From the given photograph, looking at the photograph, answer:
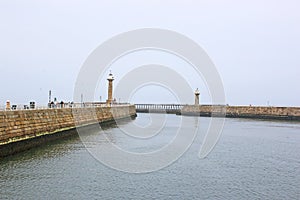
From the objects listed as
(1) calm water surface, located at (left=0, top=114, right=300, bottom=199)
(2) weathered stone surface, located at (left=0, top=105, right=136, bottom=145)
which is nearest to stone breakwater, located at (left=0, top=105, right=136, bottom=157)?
(2) weathered stone surface, located at (left=0, top=105, right=136, bottom=145)

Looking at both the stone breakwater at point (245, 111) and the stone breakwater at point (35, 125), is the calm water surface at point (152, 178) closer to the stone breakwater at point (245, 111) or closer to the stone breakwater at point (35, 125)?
the stone breakwater at point (35, 125)

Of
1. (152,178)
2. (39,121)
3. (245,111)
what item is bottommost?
(152,178)

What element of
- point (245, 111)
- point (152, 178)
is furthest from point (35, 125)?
point (245, 111)

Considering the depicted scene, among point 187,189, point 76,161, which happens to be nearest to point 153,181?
point 187,189

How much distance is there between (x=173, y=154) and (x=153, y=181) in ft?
23.7

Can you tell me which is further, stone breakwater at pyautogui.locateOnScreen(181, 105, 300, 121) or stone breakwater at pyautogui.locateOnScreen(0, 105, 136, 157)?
stone breakwater at pyautogui.locateOnScreen(181, 105, 300, 121)

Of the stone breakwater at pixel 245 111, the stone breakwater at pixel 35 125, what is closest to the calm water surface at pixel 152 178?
the stone breakwater at pixel 35 125

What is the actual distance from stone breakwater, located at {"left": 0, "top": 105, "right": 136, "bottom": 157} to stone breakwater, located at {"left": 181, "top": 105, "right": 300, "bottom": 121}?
4246 centimetres

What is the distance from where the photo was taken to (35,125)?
74.6ft

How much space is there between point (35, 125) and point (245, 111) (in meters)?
56.6

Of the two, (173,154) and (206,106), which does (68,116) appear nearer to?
(173,154)

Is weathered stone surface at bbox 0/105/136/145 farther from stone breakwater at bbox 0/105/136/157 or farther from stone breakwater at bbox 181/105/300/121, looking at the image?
stone breakwater at bbox 181/105/300/121

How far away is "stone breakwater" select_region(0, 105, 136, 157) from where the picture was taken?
18.8m

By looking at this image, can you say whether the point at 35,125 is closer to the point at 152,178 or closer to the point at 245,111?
Answer: the point at 152,178
